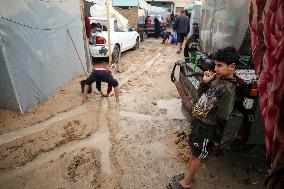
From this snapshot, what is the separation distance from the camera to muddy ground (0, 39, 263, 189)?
3.15m

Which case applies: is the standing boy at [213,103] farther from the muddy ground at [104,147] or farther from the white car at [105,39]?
the white car at [105,39]

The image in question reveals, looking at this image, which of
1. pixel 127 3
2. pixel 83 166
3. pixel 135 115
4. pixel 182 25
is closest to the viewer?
pixel 83 166

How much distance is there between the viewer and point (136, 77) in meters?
7.45

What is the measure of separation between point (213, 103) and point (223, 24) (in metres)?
1.96

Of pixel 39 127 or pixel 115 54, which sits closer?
pixel 39 127

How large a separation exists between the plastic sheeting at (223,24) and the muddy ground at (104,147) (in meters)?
1.57

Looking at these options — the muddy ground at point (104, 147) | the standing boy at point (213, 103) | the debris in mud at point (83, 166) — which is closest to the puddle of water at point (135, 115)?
the muddy ground at point (104, 147)

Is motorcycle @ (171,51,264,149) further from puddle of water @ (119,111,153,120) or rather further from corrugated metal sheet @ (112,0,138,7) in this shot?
corrugated metal sheet @ (112,0,138,7)

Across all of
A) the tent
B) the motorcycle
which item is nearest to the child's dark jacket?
the motorcycle

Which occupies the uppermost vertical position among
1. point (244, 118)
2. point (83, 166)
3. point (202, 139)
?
point (244, 118)

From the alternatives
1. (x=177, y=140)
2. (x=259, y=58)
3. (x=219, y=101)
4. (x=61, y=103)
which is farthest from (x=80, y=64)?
(x=259, y=58)

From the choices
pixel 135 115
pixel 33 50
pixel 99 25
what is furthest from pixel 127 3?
pixel 135 115

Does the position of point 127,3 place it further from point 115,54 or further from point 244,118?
point 244,118

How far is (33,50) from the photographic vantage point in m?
5.00
